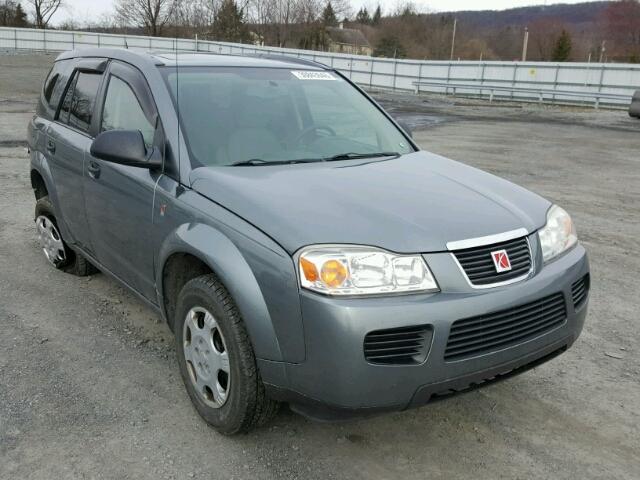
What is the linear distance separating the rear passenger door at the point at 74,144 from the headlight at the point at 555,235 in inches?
111

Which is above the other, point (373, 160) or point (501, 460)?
point (373, 160)

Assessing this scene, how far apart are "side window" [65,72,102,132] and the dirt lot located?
1293 millimetres

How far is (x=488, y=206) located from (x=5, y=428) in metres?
2.56

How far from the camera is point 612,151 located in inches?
530

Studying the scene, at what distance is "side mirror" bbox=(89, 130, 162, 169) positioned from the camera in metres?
3.21

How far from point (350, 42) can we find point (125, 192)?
3795 inches

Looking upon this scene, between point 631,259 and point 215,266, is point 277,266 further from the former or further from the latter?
point 631,259

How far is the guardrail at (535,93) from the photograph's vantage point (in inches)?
989

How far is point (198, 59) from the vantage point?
394 centimetres

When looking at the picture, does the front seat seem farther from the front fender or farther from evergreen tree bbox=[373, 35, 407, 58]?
evergreen tree bbox=[373, 35, 407, 58]

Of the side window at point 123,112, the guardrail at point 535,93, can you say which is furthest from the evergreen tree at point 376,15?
the side window at point 123,112

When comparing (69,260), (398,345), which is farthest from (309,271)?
(69,260)

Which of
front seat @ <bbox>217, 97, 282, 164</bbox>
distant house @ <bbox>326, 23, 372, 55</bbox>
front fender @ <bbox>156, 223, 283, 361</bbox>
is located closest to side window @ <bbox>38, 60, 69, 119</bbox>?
front seat @ <bbox>217, 97, 282, 164</bbox>

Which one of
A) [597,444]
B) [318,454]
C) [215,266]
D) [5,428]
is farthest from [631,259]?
[5,428]
